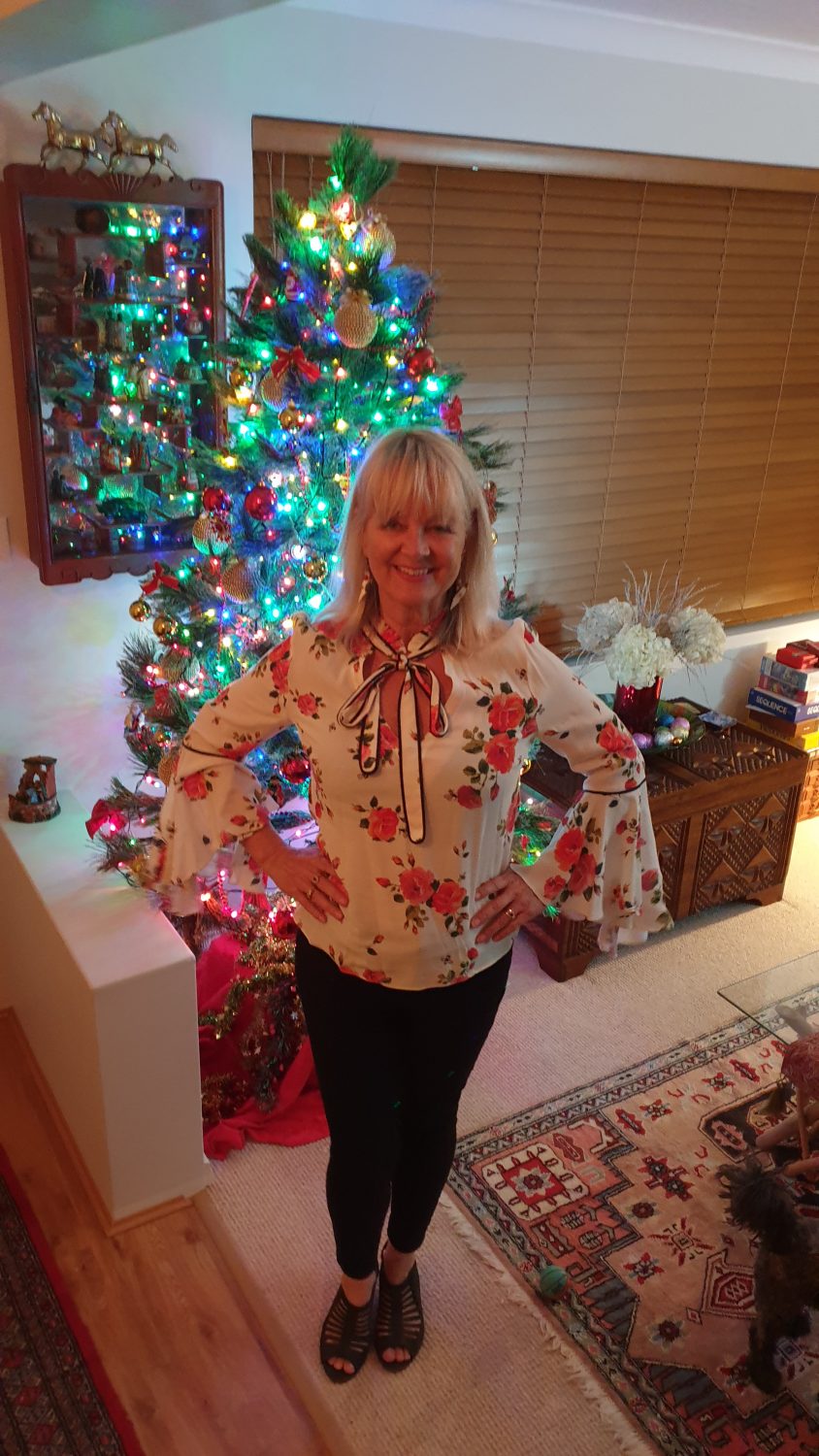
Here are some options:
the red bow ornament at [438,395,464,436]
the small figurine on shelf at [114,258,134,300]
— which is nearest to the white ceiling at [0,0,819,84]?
the small figurine on shelf at [114,258,134,300]

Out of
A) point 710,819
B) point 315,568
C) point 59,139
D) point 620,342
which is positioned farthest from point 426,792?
point 620,342

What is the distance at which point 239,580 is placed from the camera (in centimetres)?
189

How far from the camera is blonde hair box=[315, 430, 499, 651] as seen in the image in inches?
51.7

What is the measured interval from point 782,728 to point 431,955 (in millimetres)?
2370

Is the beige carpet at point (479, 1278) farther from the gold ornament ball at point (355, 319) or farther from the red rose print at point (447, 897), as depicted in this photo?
the gold ornament ball at point (355, 319)

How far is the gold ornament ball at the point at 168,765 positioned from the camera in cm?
189

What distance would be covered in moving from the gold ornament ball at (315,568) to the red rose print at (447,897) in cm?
71

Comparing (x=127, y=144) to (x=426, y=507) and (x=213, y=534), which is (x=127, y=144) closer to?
(x=213, y=534)

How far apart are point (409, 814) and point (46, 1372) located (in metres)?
1.10

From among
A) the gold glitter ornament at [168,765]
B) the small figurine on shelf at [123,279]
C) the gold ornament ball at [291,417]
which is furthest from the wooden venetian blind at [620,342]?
the gold glitter ornament at [168,765]

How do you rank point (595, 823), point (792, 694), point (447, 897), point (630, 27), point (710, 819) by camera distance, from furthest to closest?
1. point (792, 694)
2. point (710, 819)
3. point (630, 27)
4. point (595, 823)
5. point (447, 897)

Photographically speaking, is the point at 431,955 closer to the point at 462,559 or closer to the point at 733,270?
the point at 462,559

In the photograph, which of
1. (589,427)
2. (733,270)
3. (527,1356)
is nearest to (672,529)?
(589,427)

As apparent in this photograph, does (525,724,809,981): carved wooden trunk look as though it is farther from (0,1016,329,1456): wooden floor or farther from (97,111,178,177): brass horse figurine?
(97,111,178,177): brass horse figurine
